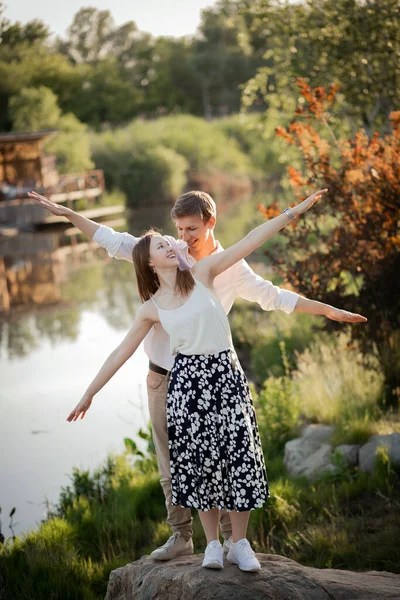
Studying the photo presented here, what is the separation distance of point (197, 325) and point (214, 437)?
48 cm

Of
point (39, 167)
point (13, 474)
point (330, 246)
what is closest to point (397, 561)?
point (330, 246)

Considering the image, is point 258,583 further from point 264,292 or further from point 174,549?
point 264,292

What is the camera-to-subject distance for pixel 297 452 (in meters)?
6.23

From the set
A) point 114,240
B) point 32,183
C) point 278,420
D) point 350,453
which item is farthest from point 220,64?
point 114,240

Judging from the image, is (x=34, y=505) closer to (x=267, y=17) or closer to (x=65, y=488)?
(x=65, y=488)

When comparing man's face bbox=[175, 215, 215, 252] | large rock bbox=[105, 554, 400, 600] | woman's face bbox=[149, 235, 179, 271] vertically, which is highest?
man's face bbox=[175, 215, 215, 252]

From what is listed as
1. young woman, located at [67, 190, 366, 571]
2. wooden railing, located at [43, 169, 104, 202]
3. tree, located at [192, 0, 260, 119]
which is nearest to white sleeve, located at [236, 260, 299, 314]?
young woman, located at [67, 190, 366, 571]

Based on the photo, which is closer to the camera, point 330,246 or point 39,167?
point 330,246

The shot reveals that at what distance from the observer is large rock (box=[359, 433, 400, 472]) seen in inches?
219

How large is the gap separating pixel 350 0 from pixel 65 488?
5.89 meters

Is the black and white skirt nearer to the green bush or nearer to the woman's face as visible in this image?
the woman's face

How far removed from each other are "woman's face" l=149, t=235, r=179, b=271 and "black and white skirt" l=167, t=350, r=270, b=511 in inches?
16.5

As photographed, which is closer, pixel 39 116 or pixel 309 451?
pixel 309 451

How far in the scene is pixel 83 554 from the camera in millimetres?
5359
